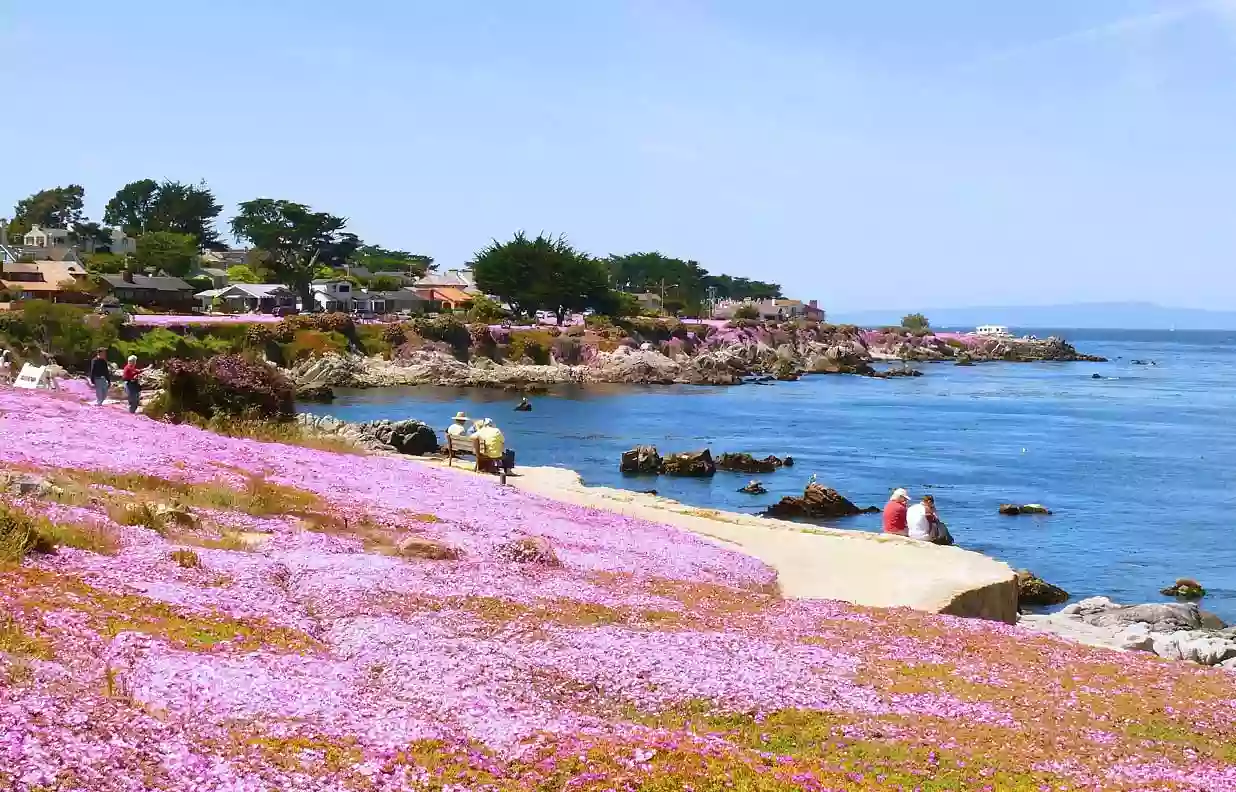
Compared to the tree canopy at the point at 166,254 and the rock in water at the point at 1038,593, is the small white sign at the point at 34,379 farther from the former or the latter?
the tree canopy at the point at 166,254

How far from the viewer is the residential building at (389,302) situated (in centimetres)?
15762

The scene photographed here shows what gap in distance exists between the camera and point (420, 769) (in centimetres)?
927

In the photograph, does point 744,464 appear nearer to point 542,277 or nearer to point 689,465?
point 689,465

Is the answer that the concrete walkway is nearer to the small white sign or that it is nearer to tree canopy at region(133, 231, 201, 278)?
the small white sign

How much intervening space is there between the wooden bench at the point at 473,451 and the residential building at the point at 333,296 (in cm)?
11413

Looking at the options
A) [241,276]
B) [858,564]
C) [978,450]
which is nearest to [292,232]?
[241,276]

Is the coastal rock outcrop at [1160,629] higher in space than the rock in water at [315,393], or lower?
lower

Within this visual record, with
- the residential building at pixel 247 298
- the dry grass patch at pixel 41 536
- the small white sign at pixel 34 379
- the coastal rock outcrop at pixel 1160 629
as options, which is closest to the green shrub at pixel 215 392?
the small white sign at pixel 34 379

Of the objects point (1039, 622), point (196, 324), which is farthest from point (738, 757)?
point (196, 324)

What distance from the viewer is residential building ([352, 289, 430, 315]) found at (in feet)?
517

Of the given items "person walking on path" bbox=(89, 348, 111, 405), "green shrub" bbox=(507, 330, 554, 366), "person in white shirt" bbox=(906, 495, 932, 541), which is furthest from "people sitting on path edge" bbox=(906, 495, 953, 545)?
"green shrub" bbox=(507, 330, 554, 366)

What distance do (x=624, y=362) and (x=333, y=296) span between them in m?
49.7

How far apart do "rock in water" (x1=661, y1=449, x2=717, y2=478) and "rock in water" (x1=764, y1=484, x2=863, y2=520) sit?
9791 mm

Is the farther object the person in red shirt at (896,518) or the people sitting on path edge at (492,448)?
the people sitting on path edge at (492,448)
